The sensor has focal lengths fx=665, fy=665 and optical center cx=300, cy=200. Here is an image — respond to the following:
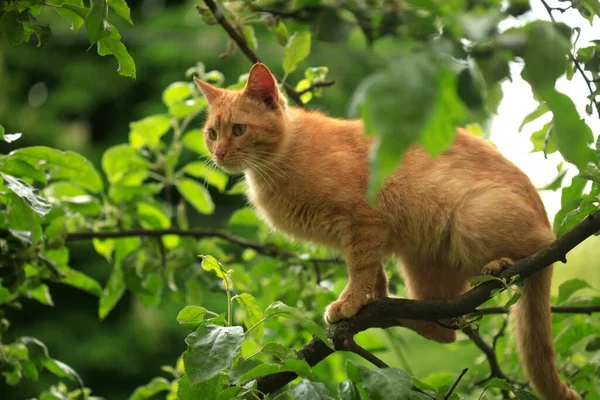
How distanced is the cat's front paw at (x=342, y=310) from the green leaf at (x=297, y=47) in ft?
2.62

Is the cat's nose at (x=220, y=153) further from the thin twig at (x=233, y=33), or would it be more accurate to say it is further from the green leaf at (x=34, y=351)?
the green leaf at (x=34, y=351)

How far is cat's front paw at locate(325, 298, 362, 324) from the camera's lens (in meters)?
2.04

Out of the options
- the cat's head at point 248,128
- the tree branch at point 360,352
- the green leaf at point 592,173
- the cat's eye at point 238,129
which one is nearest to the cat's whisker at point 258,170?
the cat's head at point 248,128

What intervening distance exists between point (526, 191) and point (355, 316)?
727 millimetres

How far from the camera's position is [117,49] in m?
1.46

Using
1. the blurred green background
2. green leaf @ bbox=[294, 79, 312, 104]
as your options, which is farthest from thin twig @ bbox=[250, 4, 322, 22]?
the blurred green background

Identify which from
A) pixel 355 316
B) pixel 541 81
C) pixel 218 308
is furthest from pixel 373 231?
pixel 218 308

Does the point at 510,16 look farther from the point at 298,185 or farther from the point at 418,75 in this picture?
the point at 298,185

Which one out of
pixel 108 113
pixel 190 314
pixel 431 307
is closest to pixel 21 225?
pixel 190 314

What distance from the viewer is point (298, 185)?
2348 mm

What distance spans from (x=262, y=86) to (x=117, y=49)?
981mm

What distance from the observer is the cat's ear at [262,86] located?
2.31 meters

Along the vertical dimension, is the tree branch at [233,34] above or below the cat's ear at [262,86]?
above

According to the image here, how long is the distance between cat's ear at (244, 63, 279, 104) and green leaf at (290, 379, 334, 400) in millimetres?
1289
